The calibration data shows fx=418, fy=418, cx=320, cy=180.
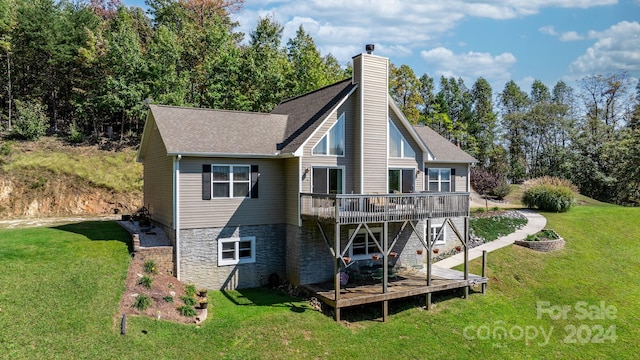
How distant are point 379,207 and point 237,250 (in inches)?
229

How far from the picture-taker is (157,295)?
43.4 feet

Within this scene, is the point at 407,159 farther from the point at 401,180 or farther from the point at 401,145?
the point at 401,180

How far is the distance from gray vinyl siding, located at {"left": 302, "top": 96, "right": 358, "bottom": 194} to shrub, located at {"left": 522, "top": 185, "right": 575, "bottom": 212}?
1773 cm

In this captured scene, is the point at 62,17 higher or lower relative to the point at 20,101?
higher

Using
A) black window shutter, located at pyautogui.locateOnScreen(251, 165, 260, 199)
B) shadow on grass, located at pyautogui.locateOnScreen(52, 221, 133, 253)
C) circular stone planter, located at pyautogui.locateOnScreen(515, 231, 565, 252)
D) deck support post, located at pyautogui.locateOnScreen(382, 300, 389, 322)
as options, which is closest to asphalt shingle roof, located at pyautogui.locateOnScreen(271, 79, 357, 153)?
black window shutter, located at pyautogui.locateOnScreen(251, 165, 260, 199)

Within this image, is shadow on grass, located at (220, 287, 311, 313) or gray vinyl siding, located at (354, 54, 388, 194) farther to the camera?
gray vinyl siding, located at (354, 54, 388, 194)

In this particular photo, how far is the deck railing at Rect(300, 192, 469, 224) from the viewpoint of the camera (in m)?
14.7

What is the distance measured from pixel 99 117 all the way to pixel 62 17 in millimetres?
8514

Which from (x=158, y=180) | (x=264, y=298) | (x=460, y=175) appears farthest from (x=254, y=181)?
(x=460, y=175)

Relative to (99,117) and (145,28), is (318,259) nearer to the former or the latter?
(99,117)

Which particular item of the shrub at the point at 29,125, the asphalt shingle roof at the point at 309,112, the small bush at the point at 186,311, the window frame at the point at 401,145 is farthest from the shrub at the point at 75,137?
the window frame at the point at 401,145

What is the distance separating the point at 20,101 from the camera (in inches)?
1280

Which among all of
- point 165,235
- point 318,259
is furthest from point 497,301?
point 165,235

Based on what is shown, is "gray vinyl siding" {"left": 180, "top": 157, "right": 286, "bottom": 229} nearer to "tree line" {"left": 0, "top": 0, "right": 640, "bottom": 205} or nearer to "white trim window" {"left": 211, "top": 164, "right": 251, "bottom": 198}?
"white trim window" {"left": 211, "top": 164, "right": 251, "bottom": 198}
